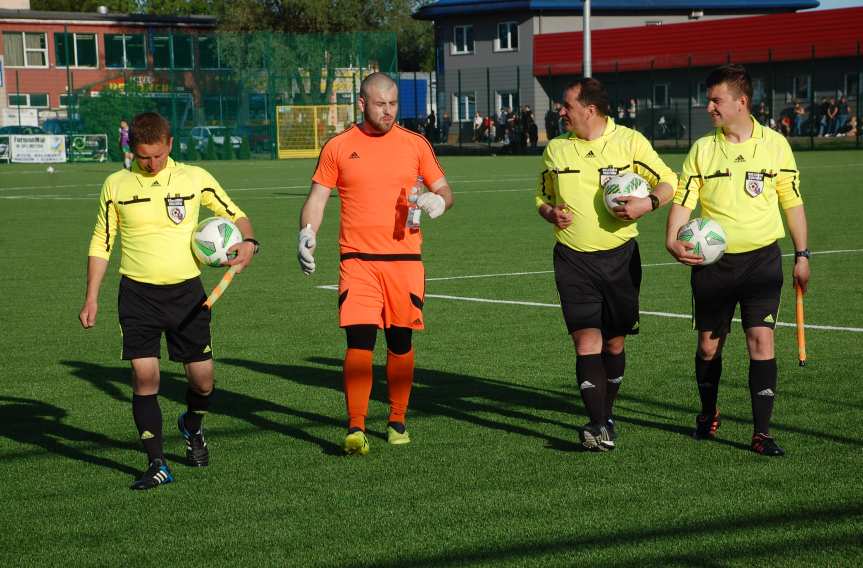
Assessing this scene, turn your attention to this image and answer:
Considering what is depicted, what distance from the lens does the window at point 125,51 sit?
252 feet

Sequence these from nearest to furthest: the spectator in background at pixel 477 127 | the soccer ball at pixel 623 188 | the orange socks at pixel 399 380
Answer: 1. the soccer ball at pixel 623 188
2. the orange socks at pixel 399 380
3. the spectator in background at pixel 477 127

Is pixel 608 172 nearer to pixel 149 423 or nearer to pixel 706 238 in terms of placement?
pixel 706 238

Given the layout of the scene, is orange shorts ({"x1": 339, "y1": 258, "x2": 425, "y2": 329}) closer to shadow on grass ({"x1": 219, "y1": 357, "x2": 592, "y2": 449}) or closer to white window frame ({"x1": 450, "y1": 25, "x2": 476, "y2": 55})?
shadow on grass ({"x1": 219, "y1": 357, "x2": 592, "y2": 449})

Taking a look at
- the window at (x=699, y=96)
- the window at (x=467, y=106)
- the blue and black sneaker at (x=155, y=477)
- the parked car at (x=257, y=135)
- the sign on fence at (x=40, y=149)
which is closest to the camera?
the blue and black sneaker at (x=155, y=477)

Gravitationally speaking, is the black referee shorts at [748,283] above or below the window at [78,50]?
below

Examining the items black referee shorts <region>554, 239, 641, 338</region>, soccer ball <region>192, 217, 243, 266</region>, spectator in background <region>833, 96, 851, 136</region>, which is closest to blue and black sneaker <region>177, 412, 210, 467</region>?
soccer ball <region>192, 217, 243, 266</region>

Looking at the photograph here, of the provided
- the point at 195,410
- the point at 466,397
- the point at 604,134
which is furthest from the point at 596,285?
the point at 195,410

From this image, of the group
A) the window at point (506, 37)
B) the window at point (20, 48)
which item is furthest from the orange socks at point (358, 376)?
the window at point (20, 48)

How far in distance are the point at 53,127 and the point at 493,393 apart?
53343 mm

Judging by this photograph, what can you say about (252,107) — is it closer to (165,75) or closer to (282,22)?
(165,75)

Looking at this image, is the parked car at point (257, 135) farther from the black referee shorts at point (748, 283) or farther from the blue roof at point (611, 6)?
the black referee shorts at point (748, 283)

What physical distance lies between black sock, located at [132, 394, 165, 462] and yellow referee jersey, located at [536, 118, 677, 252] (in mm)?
2389

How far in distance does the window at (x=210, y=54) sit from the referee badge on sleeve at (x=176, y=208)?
5182cm

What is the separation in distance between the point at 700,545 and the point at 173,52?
6955 cm
